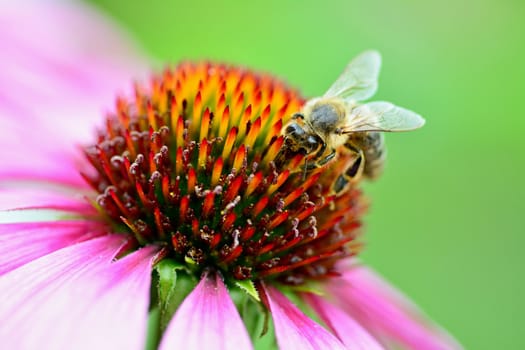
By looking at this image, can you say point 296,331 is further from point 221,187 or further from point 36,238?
point 36,238

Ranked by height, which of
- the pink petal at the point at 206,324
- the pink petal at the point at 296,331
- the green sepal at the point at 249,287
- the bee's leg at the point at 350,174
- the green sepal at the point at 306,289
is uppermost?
the bee's leg at the point at 350,174

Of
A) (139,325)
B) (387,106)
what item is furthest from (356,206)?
(139,325)

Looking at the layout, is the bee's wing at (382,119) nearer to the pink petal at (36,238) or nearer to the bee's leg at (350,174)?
the bee's leg at (350,174)

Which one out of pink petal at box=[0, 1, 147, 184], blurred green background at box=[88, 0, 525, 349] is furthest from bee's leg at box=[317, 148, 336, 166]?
blurred green background at box=[88, 0, 525, 349]

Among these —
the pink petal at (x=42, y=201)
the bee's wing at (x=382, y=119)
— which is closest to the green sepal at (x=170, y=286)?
the pink petal at (x=42, y=201)

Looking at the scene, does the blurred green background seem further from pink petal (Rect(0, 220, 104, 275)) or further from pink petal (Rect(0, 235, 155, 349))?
pink petal (Rect(0, 235, 155, 349))

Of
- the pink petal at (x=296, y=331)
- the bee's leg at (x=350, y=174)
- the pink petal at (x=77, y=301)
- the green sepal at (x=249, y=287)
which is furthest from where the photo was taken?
the bee's leg at (x=350, y=174)
